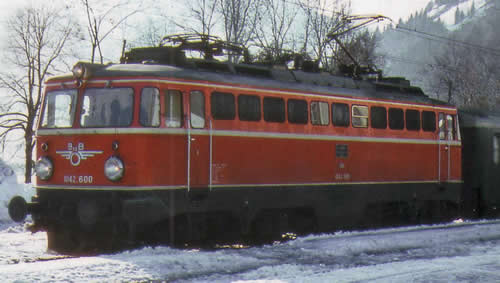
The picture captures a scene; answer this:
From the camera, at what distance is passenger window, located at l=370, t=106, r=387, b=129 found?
16.5 metres

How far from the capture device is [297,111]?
14.6 metres

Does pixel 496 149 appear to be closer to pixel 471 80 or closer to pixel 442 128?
pixel 442 128

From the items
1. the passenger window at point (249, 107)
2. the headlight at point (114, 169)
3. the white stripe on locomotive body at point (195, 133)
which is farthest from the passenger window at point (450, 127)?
the headlight at point (114, 169)

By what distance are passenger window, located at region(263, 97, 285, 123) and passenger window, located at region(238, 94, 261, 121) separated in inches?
8.5

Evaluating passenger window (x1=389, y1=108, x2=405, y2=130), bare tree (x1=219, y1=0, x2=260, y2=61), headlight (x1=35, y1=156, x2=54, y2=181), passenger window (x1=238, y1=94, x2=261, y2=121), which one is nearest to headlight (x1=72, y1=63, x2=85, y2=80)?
headlight (x1=35, y1=156, x2=54, y2=181)

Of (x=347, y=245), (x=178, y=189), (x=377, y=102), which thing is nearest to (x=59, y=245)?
(x=178, y=189)

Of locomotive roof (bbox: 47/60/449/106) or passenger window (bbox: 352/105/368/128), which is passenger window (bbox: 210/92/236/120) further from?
passenger window (bbox: 352/105/368/128)

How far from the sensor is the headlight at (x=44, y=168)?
41.2ft

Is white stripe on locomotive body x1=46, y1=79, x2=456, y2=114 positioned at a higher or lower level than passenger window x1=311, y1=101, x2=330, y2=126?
higher

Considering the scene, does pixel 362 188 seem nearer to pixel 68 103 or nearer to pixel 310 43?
pixel 68 103

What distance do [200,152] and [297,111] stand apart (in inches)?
109

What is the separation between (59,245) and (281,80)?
5313 mm

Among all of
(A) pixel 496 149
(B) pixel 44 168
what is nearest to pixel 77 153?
(B) pixel 44 168

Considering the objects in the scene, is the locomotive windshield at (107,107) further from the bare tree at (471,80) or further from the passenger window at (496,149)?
the bare tree at (471,80)
